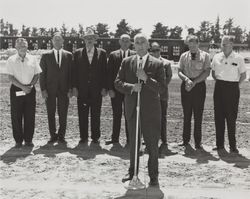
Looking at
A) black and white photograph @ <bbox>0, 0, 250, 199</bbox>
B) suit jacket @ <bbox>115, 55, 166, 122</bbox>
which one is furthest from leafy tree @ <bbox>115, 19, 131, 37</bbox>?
suit jacket @ <bbox>115, 55, 166, 122</bbox>

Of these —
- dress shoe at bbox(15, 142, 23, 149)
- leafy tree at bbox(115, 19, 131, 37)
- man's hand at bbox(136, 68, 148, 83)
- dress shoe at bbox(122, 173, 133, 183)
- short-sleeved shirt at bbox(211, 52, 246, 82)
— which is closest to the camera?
man's hand at bbox(136, 68, 148, 83)

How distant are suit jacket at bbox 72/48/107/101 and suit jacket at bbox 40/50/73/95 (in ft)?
0.63

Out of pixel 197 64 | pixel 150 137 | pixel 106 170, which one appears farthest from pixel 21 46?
pixel 150 137

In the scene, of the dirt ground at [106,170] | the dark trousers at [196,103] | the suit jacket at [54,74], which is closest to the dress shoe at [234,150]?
the dirt ground at [106,170]

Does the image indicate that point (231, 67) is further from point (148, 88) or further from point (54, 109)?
point (54, 109)

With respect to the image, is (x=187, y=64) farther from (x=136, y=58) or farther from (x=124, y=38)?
(x=136, y=58)

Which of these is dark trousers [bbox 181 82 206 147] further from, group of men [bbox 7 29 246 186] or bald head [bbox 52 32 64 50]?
bald head [bbox 52 32 64 50]

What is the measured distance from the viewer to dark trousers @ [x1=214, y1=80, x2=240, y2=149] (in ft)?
26.0

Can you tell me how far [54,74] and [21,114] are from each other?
1003 mm

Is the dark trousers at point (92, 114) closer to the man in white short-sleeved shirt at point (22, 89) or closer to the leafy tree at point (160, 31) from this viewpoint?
the man in white short-sleeved shirt at point (22, 89)

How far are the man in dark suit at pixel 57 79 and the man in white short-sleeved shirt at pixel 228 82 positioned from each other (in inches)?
112

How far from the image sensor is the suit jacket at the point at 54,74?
333 inches

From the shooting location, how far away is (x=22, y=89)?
319 inches

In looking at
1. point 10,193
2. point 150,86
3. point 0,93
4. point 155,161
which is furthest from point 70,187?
point 0,93
